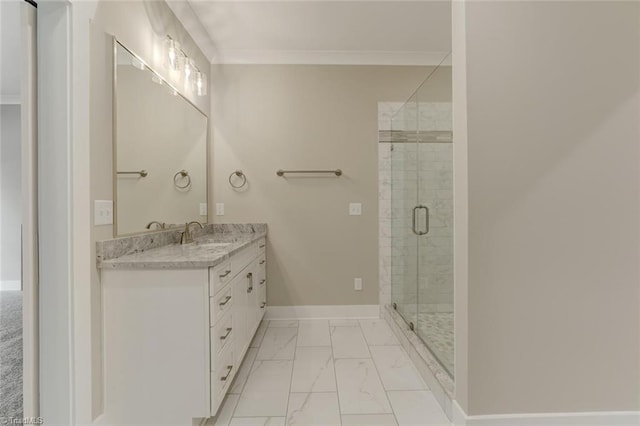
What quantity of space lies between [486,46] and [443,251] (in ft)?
4.65

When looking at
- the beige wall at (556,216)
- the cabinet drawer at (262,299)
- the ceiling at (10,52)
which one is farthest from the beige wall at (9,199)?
the beige wall at (556,216)

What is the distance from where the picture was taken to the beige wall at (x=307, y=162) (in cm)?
305

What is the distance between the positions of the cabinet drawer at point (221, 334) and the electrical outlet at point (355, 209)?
167 cm

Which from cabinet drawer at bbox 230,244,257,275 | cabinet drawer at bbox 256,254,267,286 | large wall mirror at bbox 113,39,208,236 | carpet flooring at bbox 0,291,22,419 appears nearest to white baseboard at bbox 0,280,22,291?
carpet flooring at bbox 0,291,22,419

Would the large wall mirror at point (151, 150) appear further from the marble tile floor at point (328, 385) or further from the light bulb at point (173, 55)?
the marble tile floor at point (328, 385)

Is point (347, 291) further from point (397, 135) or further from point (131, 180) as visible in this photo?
point (131, 180)

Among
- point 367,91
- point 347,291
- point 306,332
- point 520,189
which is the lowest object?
point 306,332

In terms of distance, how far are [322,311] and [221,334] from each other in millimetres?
1618

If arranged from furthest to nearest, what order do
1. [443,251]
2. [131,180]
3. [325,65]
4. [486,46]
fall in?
[325,65] < [443,251] < [131,180] < [486,46]

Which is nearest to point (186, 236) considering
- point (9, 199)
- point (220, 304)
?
point (220, 304)

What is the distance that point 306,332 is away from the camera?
274 centimetres

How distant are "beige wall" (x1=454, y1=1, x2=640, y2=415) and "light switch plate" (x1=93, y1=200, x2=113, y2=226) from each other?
1.77 m

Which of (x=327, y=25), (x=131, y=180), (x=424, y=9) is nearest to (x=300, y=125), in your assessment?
(x=327, y=25)

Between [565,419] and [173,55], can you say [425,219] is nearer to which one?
[565,419]
